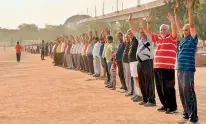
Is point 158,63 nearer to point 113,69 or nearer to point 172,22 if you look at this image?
point 172,22

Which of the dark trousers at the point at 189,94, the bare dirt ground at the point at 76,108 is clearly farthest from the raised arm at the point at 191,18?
the bare dirt ground at the point at 76,108

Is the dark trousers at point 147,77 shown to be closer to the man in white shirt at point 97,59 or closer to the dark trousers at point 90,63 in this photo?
the man in white shirt at point 97,59

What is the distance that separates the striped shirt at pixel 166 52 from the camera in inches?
337

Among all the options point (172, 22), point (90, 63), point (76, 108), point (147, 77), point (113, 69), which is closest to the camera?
point (172, 22)

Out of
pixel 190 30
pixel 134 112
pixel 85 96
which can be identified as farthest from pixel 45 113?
pixel 190 30

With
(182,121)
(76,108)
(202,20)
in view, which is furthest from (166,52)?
(202,20)

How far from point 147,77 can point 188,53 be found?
2.40m

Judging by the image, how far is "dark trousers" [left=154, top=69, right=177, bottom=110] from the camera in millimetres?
8609

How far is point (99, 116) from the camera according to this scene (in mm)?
8586

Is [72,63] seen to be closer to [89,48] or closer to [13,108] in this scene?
[89,48]

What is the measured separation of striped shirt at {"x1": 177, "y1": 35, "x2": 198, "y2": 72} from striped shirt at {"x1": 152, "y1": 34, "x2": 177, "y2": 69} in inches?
39.9

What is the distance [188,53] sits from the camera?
7461 mm

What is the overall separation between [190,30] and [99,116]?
266cm

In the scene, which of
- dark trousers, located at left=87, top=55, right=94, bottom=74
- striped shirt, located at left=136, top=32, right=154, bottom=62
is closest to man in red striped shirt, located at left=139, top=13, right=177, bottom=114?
striped shirt, located at left=136, top=32, right=154, bottom=62
